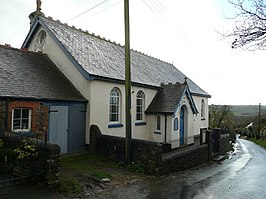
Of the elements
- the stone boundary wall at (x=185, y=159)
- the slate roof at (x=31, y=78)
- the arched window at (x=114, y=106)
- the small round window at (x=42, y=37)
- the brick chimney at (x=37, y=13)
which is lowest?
the stone boundary wall at (x=185, y=159)

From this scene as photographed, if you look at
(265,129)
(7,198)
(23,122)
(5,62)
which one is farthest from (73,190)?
(265,129)

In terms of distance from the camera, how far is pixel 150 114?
17.8m

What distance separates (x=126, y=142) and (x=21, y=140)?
4.37 m

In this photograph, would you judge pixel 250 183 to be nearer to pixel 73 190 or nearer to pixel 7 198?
pixel 73 190

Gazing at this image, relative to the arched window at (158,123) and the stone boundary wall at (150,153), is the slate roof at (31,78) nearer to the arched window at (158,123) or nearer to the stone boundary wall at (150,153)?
the stone boundary wall at (150,153)

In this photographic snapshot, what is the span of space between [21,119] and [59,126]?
1.92 metres

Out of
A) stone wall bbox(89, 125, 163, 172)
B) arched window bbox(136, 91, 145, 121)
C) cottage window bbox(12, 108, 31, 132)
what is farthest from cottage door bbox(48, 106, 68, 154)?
arched window bbox(136, 91, 145, 121)

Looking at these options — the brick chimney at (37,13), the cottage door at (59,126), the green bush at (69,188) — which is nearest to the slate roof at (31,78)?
the cottage door at (59,126)

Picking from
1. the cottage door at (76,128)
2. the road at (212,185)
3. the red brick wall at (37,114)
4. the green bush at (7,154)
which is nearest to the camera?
the road at (212,185)

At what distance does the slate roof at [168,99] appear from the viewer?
1689 centimetres

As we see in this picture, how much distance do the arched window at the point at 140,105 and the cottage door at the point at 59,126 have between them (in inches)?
249

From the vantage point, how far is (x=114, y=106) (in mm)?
15164

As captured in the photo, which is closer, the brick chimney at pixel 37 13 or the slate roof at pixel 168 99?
the brick chimney at pixel 37 13

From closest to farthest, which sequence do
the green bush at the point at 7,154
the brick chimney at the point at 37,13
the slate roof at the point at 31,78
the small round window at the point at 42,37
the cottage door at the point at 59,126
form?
the green bush at the point at 7,154 < the slate roof at the point at 31,78 < the cottage door at the point at 59,126 < the small round window at the point at 42,37 < the brick chimney at the point at 37,13
